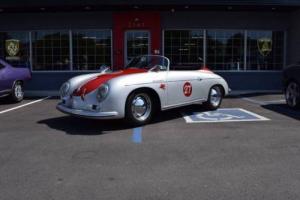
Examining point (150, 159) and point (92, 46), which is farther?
point (92, 46)

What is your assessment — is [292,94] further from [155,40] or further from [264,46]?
[155,40]

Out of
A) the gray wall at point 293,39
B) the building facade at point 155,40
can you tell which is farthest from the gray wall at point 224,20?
the gray wall at point 293,39

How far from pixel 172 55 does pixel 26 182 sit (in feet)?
35.6

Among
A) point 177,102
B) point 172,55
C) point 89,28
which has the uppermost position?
point 89,28

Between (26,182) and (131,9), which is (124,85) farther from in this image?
(131,9)

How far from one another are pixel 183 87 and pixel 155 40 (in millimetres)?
6568

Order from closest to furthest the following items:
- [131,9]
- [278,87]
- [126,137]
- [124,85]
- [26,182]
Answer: [26,182] < [126,137] < [124,85] < [131,9] < [278,87]

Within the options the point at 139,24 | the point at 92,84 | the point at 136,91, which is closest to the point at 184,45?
the point at 139,24

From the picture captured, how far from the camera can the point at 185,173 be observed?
15.6 ft

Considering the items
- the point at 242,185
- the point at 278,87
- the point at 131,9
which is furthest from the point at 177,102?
the point at 278,87

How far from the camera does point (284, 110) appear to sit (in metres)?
9.53

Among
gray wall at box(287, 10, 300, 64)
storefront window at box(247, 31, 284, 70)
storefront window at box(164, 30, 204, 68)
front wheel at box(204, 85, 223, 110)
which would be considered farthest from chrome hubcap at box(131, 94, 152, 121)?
gray wall at box(287, 10, 300, 64)

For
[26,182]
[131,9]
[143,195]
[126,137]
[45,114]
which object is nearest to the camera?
[143,195]

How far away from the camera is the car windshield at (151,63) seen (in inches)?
329
